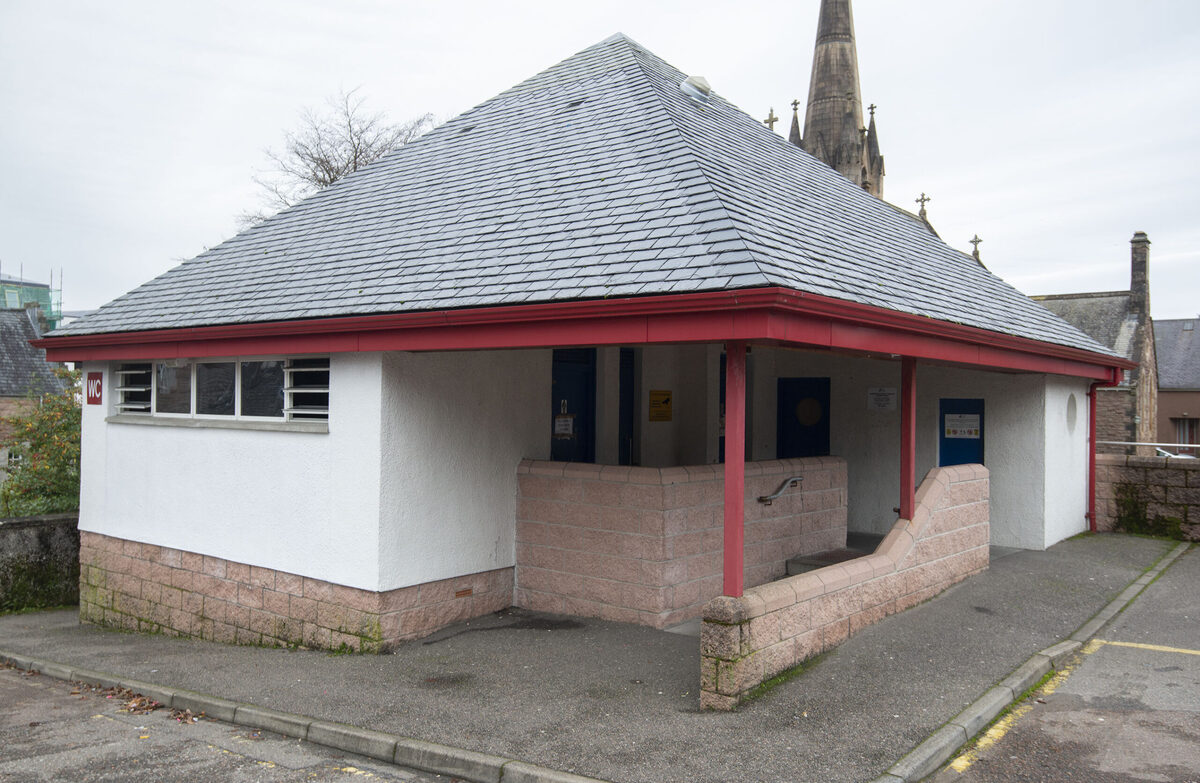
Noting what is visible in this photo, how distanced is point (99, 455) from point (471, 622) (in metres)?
5.78

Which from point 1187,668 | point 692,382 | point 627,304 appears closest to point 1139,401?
point 692,382

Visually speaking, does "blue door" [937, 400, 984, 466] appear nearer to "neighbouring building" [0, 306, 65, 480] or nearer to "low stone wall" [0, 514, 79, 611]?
"low stone wall" [0, 514, 79, 611]

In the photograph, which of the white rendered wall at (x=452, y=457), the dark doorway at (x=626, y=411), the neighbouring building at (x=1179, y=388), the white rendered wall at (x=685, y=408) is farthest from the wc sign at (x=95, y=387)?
the neighbouring building at (x=1179, y=388)

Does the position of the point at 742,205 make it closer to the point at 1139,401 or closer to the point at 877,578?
the point at 877,578

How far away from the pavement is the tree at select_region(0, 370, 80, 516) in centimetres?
670

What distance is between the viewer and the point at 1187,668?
6715 millimetres

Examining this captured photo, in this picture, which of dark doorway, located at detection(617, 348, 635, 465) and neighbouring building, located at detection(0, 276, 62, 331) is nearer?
dark doorway, located at detection(617, 348, 635, 465)

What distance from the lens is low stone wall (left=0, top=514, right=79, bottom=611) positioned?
12.4 m

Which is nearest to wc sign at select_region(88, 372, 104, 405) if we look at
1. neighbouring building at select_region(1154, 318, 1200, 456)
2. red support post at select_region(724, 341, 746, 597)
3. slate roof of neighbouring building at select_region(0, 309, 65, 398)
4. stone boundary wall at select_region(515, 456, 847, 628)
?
stone boundary wall at select_region(515, 456, 847, 628)

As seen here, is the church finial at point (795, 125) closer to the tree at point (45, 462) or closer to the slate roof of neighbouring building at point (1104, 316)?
the slate roof of neighbouring building at point (1104, 316)

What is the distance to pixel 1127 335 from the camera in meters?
37.6

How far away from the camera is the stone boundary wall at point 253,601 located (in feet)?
25.5

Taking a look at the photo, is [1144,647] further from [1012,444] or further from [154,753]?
[154,753]

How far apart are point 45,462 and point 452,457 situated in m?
11.1
